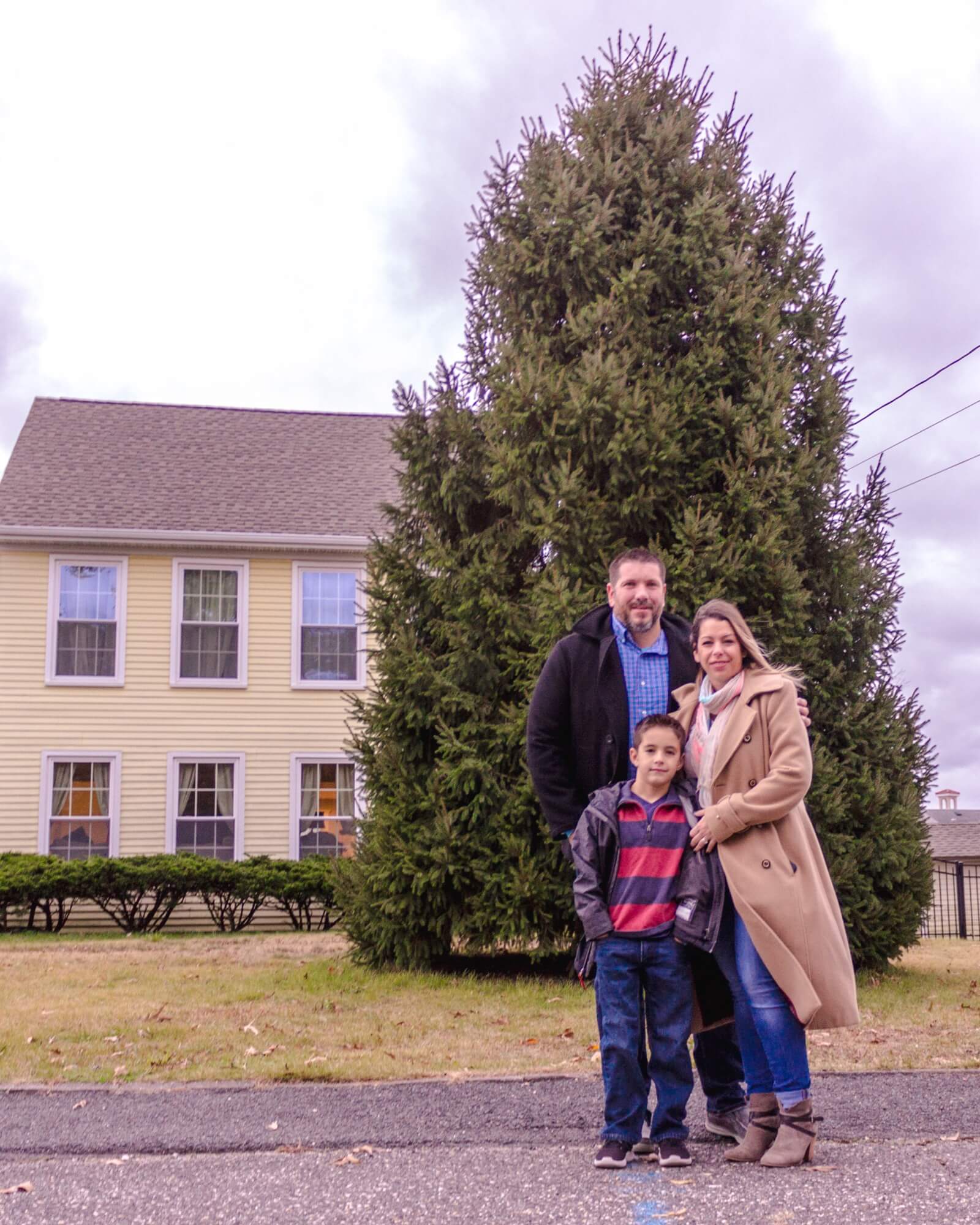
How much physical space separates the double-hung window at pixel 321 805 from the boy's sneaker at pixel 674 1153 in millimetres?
13716

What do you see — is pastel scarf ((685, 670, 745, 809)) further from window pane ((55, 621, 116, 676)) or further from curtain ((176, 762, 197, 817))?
window pane ((55, 621, 116, 676))

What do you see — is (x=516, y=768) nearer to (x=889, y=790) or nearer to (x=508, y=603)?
(x=508, y=603)

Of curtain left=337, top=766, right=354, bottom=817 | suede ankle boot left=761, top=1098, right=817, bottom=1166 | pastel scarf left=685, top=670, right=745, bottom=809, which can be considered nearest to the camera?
suede ankle boot left=761, top=1098, right=817, bottom=1166

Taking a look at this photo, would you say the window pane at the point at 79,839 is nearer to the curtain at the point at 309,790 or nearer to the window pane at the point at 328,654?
the curtain at the point at 309,790

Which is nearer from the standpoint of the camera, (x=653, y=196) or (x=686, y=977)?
(x=686, y=977)

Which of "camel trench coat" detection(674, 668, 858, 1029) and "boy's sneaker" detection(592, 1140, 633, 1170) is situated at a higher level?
"camel trench coat" detection(674, 668, 858, 1029)

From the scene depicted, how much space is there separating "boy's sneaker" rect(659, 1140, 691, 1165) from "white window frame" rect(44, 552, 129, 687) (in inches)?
579

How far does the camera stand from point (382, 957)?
9.52m

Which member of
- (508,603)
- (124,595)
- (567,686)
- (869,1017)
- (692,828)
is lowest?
(869,1017)

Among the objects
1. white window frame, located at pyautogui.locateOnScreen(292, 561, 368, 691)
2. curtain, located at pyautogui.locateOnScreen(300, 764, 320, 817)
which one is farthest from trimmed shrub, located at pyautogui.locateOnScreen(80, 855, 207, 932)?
white window frame, located at pyautogui.locateOnScreen(292, 561, 368, 691)

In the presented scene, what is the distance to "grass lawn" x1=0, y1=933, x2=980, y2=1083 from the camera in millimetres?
5953

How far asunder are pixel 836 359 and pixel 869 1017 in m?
5.00

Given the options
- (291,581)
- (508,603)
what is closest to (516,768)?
(508,603)

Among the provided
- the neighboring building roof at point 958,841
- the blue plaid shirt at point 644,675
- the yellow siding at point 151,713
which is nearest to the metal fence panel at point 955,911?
the yellow siding at point 151,713
